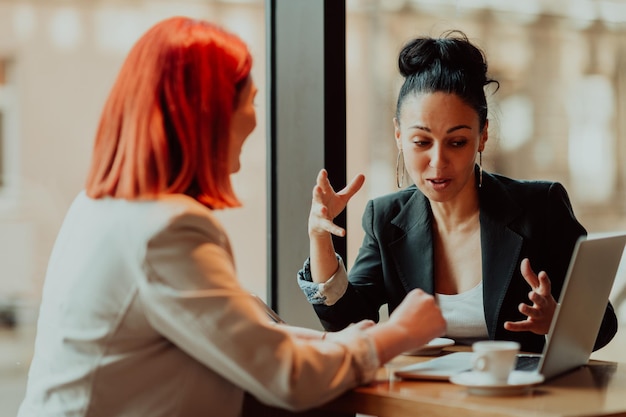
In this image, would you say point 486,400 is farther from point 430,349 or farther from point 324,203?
point 324,203

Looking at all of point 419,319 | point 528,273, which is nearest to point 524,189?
point 528,273

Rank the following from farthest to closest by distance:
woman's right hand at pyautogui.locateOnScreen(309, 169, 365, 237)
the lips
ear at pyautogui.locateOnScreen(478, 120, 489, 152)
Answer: ear at pyautogui.locateOnScreen(478, 120, 489, 152) < the lips < woman's right hand at pyautogui.locateOnScreen(309, 169, 365, 237)

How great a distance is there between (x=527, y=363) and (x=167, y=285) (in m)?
0.76

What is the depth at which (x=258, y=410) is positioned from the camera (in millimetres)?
1774

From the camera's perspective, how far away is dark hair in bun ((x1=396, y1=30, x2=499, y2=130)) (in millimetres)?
2264

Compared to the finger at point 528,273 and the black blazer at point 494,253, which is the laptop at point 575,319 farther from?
the black blazer at point 494,253

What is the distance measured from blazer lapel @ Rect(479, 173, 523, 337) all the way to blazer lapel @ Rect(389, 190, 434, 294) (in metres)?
0.14

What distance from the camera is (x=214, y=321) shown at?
139 centimetres

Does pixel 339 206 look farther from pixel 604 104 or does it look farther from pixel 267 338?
pixel 604 104

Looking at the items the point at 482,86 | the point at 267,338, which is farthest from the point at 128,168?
the point at 482,86

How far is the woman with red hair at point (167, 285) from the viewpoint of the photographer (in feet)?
4.61

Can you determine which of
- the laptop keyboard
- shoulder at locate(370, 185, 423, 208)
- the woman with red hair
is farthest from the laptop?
shoulder at locate(370, 185, 423, 208)

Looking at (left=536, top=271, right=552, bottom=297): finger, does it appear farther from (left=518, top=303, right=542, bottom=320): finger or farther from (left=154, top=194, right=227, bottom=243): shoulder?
(left=154, top=194, right=227, bottom=243): shoulder

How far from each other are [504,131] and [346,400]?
3016mm
